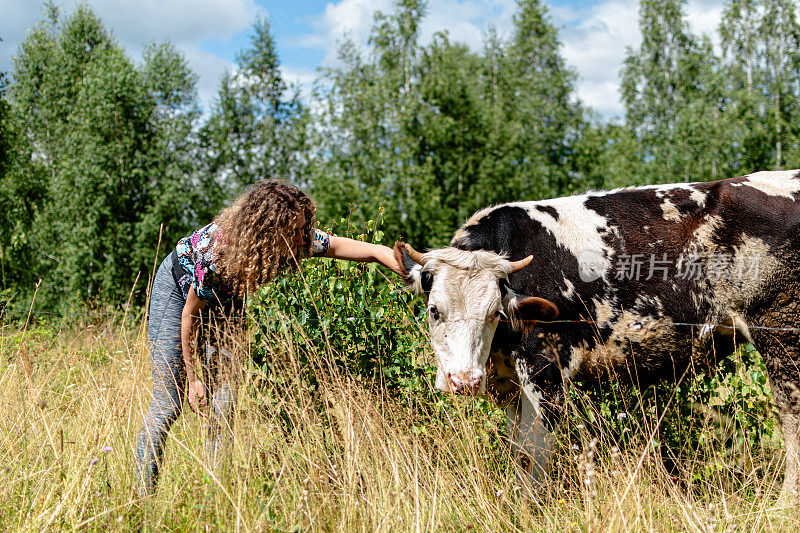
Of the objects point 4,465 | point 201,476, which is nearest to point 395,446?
point 201,476

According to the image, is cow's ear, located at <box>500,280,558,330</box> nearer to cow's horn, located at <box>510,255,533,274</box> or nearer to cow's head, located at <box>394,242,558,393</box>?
cow's head, located at <box>394,242,558,393</box>

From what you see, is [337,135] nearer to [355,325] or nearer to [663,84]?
[663,84]

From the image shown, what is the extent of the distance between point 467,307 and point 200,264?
5.04 ft

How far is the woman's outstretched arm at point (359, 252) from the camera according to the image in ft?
12.2

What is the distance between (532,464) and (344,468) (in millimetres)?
1234

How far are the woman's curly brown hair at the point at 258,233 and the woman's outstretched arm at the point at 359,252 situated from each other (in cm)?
36

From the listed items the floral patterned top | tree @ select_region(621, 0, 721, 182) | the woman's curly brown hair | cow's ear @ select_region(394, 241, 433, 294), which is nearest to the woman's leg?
the floral patterned top

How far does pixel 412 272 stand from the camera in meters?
3.71

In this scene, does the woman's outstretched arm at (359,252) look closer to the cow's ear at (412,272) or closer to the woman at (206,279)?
the cow's ear at (412,272)

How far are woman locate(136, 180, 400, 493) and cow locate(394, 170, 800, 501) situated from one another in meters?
0.83

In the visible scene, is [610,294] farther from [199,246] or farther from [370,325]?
[199,246]

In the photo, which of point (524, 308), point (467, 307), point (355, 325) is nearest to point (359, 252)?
point (355, 325)

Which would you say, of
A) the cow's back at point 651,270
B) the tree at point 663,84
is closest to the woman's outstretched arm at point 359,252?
the cow's back at point 651,270

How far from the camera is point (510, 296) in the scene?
11.7 feet
